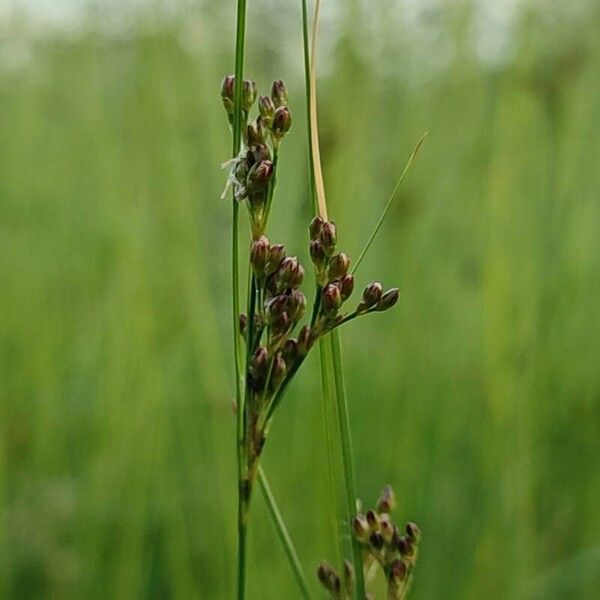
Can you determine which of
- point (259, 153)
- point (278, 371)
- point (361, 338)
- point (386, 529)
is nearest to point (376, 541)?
point (386, 529)

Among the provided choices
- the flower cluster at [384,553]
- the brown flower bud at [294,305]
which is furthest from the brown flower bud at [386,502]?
the brown flower bud at [294,305]

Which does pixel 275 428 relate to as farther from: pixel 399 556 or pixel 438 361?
pixel 399 556

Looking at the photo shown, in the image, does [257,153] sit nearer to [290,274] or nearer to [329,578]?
[290,274]

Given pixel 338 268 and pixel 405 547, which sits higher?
pixel 338 268

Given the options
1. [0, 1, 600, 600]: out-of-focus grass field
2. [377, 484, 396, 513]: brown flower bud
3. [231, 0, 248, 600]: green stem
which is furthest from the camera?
[0, 1, 600, 600]: out-of-focus grass field

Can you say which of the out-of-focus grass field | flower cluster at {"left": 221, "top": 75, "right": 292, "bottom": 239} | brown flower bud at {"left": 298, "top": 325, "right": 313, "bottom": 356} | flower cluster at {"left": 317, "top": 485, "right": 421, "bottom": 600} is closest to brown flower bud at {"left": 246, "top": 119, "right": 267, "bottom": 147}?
flower cluster at {"left": 221, "top": 75, "right": 292, "bottom": 239}

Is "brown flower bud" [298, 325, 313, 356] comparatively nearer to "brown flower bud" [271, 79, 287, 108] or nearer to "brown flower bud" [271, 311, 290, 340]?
"brown flower bud" [271, 311, 290, 340]


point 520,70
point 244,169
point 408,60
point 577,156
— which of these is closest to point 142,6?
point 408,60
